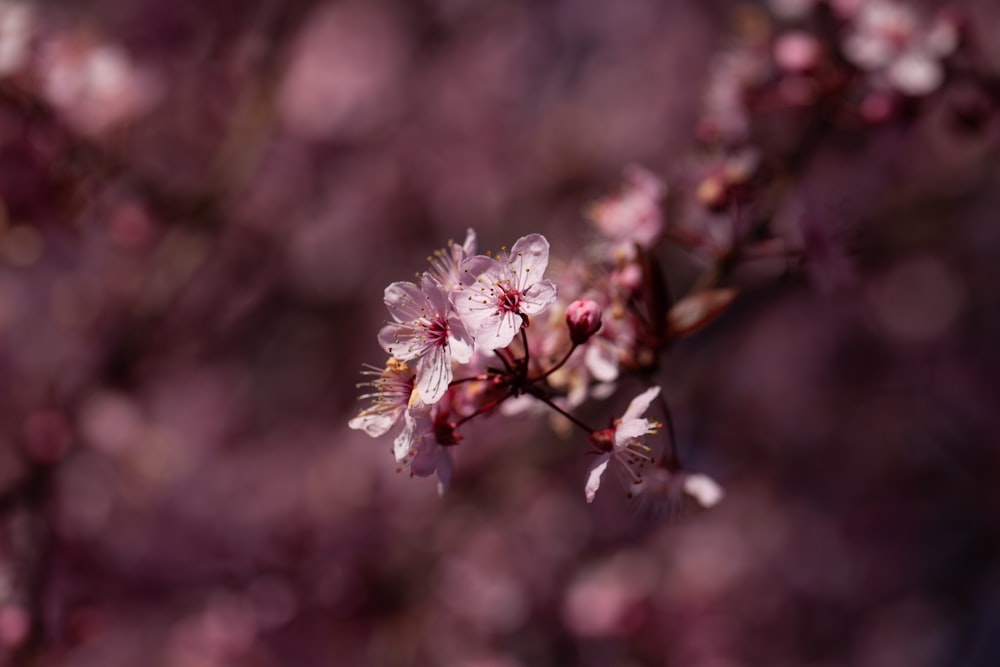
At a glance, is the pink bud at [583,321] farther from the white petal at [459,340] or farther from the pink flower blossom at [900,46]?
the pink flower blossom at [900,46]

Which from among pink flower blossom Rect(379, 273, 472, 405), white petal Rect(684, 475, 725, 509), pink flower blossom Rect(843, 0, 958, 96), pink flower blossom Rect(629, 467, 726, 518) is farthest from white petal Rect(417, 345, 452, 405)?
pink flower blossom Rect(843, 0, 958, 96)

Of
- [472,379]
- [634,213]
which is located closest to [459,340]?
[472,379]

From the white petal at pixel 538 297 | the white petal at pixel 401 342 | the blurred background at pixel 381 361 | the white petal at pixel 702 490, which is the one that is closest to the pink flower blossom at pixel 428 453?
the white petal at pixel 401 342

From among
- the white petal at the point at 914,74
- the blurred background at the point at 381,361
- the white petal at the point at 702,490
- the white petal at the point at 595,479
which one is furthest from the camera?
the blurred background at the point at 381,361

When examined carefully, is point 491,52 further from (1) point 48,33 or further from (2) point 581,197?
(1) point 48,33

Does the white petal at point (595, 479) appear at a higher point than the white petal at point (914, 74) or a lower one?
lower

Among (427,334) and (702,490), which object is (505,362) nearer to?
(427,334)
